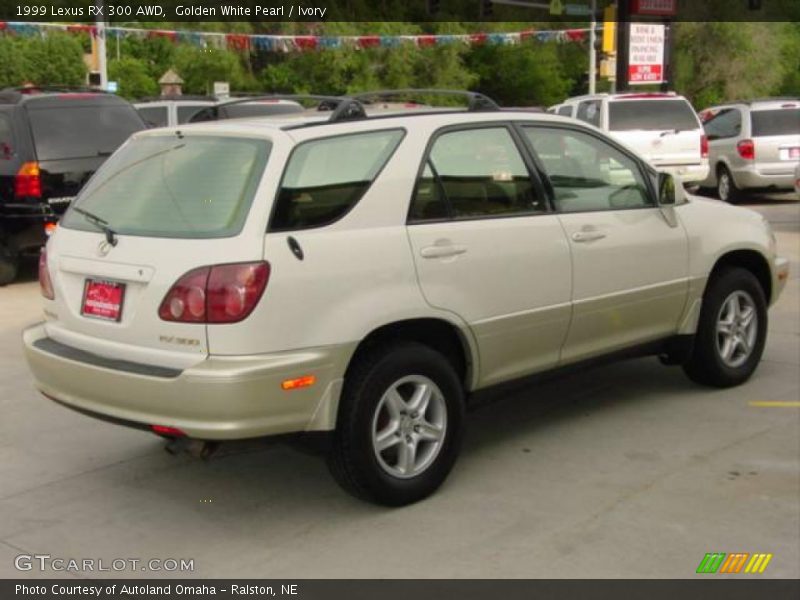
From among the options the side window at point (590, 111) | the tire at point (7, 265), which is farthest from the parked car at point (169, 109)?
the tire at point (7, 265)

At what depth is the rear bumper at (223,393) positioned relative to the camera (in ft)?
13.6

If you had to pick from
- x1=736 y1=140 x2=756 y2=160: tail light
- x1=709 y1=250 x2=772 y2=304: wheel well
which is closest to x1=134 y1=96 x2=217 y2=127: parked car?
x1=736 y1=140 x2=756 y2=160: tail light

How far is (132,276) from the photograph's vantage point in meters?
4.42

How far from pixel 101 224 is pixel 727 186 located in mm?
15528

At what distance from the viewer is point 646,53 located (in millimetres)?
28406

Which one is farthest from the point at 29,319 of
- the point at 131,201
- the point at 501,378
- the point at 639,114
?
the point at 639,114

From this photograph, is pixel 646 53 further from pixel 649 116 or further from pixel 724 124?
pixel 649 116

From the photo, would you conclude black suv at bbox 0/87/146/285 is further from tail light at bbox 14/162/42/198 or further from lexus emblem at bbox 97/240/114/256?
lexus emblem at bbox 97/240/114/256

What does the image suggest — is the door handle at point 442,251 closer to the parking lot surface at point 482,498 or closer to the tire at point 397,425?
the tire at point 397,425

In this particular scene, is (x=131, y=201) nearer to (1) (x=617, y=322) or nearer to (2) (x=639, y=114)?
(1) (x=617, y=322)

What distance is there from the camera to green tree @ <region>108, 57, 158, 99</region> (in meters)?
44.4

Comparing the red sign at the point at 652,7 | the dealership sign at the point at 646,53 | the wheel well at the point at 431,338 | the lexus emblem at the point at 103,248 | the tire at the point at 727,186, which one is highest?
the red sign at the point at 652,7

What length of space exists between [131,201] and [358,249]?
3.48ft

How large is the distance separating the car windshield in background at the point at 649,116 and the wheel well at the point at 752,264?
36.0ft
